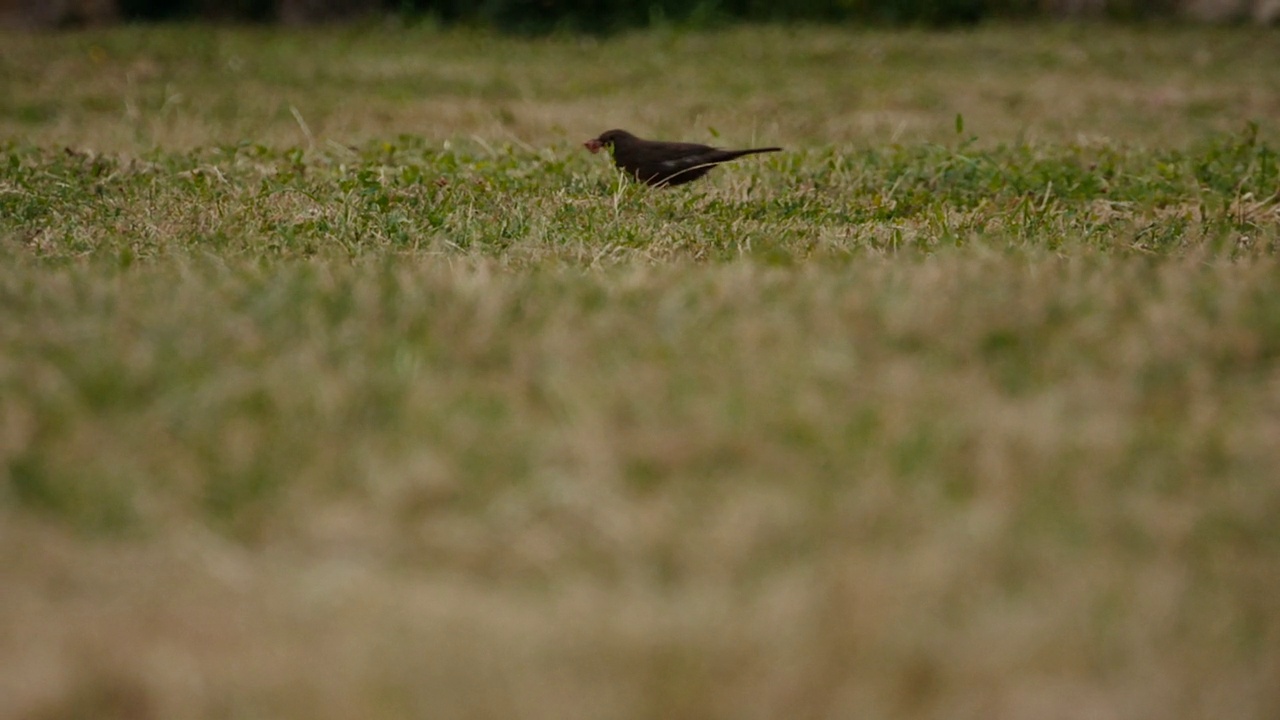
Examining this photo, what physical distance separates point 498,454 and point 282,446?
0.46m

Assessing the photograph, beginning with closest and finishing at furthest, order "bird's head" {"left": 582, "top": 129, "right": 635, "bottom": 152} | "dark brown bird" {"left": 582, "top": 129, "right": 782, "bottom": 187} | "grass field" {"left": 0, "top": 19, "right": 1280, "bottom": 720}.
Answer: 1. "grass field" {"left": 0, "top": 19, "right": 1280, "bottom": 720}
2. "dark brown bird" {"left": 582, "top": 129, "right": 782, "bottom": 187}
3. "bird's head" {"left": 582, "top": 129, "right": 635, "bottom": 152}

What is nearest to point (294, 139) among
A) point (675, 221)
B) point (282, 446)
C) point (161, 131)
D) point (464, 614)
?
point (161, 131)

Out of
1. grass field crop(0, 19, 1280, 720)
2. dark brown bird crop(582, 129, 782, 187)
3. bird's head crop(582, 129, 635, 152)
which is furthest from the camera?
bird's head crop(582, 129, 635, 152)

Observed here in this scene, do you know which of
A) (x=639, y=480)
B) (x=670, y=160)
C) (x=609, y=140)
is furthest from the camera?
(x=609, y=140)

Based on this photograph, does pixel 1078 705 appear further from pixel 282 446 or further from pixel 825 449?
pixel 282 446

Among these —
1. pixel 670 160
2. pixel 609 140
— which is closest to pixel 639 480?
pixel 670 160

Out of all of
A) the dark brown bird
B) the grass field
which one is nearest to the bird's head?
the dark brown bird

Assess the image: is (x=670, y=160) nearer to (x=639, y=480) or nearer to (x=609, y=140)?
(x=609, y=140)

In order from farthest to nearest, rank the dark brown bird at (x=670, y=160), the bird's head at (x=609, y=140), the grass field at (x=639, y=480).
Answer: the bird's head at (x=609, y=140) < the dark brown bird at (x=670, y=160) < the grass field at (x=639, y=480)

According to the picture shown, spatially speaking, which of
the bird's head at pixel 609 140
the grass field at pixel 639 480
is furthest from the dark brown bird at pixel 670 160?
the grass field at pixel 639 480

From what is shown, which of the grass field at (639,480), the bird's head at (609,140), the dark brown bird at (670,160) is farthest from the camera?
the bird's head at (609,140)

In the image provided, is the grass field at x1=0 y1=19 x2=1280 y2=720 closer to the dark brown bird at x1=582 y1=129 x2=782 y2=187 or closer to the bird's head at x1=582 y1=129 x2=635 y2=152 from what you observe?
the dark brown bird at x1=582 y1=129 x2=782 y2=187

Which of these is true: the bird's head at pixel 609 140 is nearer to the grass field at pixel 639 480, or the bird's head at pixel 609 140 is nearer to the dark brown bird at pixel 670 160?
the dark brown bird at pixel 670 160

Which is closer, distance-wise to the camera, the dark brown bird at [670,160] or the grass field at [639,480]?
the grass field at [639,480]
